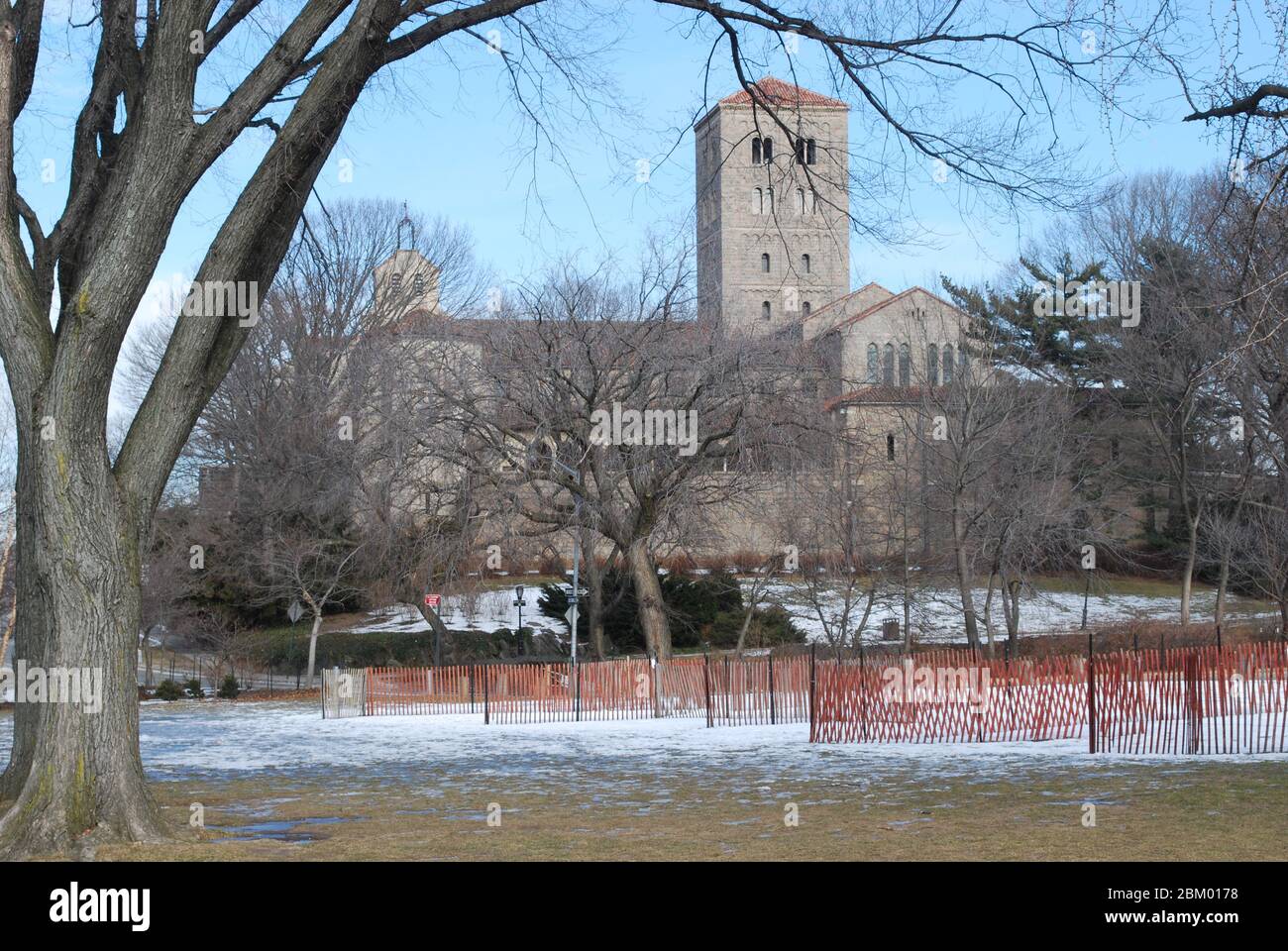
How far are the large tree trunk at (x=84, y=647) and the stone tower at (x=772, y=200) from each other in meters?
6.26

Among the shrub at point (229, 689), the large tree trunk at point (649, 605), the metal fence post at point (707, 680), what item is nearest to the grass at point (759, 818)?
the metal fence post at point (707, 680)

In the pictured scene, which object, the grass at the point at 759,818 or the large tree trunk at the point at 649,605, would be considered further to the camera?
the large tree trunk at the point at 649,605

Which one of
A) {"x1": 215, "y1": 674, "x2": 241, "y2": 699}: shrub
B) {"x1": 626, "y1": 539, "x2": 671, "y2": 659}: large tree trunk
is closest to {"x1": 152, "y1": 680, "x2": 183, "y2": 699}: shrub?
{"x1": 215, "y1": 674, "x2": 241, "y2": 699}: shrub

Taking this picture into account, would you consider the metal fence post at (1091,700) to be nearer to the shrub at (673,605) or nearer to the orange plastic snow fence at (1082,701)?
the orange plastic snow fence at (1082,701)

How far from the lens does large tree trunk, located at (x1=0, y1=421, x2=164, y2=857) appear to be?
984cm

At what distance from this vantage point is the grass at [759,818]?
386 inches
